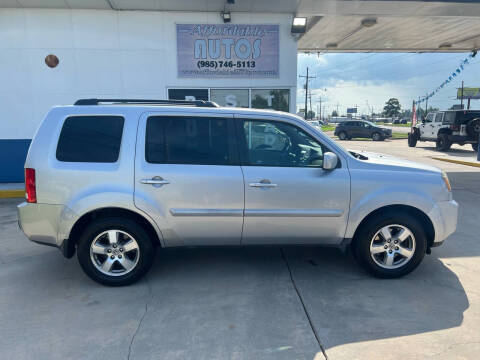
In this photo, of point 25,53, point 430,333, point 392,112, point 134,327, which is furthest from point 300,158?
point 392,112

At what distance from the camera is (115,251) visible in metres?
3.69

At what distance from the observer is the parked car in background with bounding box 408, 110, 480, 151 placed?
698 inches

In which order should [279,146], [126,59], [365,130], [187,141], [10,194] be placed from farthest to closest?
[365,130], [126,59], [10,194], [279,146], [187,141]

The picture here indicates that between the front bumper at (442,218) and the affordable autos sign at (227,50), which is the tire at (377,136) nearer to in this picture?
the affordable autos sign at (227,50)

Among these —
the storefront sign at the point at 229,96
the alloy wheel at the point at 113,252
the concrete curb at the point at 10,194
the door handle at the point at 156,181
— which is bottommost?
the concrete curb at the point at 10,194

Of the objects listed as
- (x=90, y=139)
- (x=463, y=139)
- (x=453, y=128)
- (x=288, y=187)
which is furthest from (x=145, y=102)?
(x=453, y=128)

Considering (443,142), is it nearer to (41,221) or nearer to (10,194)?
(10,194)

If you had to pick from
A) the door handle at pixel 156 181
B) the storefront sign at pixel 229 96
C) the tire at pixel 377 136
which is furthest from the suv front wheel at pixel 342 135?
the door handle at pixel 156 181

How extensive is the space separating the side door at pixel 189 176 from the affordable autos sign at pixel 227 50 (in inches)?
214

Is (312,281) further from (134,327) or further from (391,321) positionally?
(134,327)

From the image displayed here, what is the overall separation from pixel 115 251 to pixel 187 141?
1371 mm

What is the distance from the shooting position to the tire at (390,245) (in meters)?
3.74

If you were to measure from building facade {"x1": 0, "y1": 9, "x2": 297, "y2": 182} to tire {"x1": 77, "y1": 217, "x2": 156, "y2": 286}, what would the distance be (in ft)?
18.9

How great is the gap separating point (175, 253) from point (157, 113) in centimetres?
191
